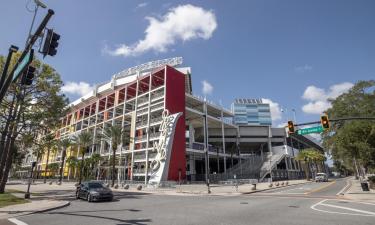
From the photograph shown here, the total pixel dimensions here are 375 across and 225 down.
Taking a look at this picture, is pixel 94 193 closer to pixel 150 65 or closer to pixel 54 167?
pixel 150 65

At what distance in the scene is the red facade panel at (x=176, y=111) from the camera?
47972mm

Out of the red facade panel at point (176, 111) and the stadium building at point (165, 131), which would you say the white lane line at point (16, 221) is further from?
the red facade panel at point (176, 111)

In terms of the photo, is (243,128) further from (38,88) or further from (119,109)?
(38,88)

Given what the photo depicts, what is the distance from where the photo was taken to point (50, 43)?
1071 cm

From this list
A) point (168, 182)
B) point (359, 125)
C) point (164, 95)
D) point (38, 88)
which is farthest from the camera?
point (164, 95)

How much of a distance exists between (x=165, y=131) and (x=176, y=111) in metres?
8.96

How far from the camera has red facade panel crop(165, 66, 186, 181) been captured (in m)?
48.0

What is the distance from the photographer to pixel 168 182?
140ft

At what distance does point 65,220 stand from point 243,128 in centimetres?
7024

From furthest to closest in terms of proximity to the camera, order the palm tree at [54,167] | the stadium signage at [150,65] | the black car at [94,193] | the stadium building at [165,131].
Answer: the palm tree at [54,167], the stadium signage at [150,65], the stadium building at [165,131], the black car at [94,193]

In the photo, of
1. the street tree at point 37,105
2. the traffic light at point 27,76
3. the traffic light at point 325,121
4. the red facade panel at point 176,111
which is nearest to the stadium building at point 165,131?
the red facade panel at point 176,111

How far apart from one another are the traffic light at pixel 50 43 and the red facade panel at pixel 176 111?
38.2 meters

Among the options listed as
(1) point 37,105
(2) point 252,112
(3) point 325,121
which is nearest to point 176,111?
(1) point 37,105

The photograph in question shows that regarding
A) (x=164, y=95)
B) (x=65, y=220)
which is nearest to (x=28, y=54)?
(x=65, y=220)
